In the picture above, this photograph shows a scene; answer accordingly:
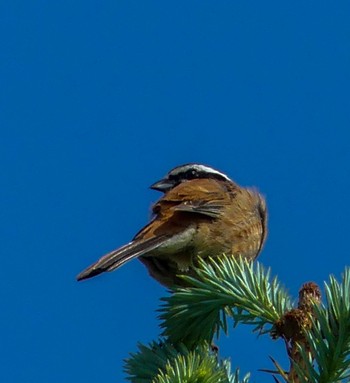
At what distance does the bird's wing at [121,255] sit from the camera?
3.54m

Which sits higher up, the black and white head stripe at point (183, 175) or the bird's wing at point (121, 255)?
the black and white head stripe at point (183, 175)

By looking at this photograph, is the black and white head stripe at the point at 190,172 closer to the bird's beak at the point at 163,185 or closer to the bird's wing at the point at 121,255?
the bird's beak at the point at 163,185

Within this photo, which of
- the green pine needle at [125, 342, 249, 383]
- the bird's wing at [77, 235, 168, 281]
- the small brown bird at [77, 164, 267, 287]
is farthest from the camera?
the small brown bird at [77, 164, 267, 287]

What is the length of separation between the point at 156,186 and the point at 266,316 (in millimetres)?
3074

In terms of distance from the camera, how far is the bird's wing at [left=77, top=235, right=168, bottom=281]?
3540mm

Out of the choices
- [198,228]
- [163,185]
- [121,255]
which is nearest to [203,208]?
[198,228]

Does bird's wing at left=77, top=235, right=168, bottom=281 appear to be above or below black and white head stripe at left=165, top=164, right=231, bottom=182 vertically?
below

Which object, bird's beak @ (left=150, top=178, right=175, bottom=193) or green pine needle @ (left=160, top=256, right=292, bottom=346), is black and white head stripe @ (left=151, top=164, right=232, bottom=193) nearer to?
bird's beak @ (left=150, top=178, right=175, bottom=193)

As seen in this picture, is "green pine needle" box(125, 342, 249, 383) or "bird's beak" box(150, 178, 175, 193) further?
"bird's beak" box(150, 178, 175, 193)

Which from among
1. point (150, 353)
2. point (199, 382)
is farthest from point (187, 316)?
point (199, 382)

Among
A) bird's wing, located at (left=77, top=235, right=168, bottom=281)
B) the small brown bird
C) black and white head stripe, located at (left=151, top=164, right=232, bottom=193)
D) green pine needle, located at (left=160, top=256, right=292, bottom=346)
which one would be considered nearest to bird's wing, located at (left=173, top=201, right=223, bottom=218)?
the small brown bird

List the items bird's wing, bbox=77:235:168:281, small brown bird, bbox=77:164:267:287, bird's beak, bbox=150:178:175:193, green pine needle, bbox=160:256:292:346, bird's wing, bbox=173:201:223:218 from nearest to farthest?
1. green pine needle, bbox=160:256:292:346
2. bird's wing, bbox=77:235:168:281
3. small brown bird, bbox=77:164:267:287
4. bird's wing, bbox=173:201:223:218
5. bird's beak, bbox=150:178:175:193

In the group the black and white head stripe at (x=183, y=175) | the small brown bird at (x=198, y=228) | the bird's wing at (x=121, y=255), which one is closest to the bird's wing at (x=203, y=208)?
the small brown bird at (x=198, y=228)

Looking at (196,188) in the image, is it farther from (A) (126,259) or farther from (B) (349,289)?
(B) (349,289)
